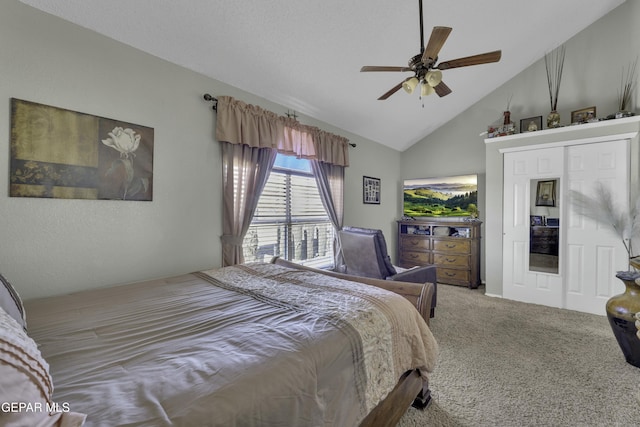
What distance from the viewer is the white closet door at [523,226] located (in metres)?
3.46

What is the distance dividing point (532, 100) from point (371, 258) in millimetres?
3688

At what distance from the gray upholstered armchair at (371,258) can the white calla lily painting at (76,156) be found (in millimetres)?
1907

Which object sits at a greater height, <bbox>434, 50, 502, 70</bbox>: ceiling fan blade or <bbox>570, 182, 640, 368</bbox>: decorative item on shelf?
<bbox>434, 50, 502, 70</bbox>: ceiling fan blade

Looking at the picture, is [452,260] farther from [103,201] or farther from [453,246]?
[103,201]

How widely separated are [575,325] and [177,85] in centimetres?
459

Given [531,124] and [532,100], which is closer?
[531,124]

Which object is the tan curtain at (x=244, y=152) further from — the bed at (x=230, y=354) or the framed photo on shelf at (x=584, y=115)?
the framed photo on shelf at (x=584, y=115)

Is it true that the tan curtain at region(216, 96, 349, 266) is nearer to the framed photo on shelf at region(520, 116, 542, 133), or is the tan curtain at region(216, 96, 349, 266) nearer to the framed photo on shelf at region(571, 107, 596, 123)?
the framed photo on shelf at region(520, 116, 542, 133)

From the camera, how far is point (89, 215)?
1.98 metres

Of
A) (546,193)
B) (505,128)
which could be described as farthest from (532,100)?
(546,193)

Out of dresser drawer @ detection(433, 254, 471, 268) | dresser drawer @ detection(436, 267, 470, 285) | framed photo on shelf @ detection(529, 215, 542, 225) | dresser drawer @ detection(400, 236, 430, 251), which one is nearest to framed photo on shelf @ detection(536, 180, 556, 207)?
framed photo on shelf @ detection(529, 215, 542, 225)

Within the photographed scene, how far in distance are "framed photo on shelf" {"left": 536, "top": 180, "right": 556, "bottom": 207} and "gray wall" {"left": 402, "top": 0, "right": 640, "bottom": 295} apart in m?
0.44

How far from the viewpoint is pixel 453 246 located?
4.46m

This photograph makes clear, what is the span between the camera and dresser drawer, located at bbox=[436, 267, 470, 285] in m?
4.35
